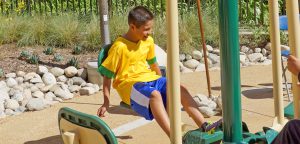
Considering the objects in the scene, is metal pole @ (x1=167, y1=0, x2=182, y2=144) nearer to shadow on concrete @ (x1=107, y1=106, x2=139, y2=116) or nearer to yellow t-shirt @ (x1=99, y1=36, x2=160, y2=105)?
yellow t-shirt @ (x1=99, y1=36, x2=160, y2=105)

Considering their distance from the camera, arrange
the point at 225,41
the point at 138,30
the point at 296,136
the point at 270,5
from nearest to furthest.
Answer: the point at 225,41
the point at 296,136
the point at 270,5
the point at 138,30

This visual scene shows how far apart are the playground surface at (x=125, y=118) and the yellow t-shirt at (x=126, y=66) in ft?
2.09

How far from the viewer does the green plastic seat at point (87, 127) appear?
2989 mm

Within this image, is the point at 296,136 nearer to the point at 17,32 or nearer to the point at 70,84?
the point at 70,84

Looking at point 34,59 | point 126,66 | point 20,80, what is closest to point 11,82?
A: point 20,80

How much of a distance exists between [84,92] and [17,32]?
260cm

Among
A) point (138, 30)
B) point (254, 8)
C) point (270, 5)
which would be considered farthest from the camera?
point (254, 8)

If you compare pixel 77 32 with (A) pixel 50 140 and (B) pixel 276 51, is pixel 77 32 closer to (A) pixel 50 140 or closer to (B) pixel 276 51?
(A) pixel 50 140

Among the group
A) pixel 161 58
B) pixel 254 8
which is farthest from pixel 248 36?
pixel 161 58

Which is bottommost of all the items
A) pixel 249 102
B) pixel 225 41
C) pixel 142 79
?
pixel 249 102

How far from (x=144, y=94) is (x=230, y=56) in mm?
1796

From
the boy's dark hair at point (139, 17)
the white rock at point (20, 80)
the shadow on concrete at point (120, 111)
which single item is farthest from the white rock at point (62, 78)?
the boy's dark hair at point (139, 17)

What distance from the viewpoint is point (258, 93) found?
6.44 meters

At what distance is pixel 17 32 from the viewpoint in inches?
355
